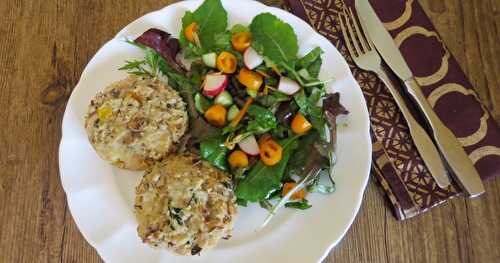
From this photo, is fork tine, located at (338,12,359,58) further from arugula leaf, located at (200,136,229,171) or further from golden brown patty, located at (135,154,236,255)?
golden brown patty, located at (135,154,236,255)

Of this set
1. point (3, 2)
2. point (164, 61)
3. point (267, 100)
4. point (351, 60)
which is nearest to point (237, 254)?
point (267, 100)

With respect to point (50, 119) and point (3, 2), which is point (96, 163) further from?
point (3, 2)

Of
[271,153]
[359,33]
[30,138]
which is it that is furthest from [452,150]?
[30,138]

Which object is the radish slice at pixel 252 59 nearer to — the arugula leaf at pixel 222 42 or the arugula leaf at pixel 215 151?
the arugula leaf at pixel 222 42

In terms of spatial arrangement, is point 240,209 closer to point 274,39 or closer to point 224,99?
point 224,99

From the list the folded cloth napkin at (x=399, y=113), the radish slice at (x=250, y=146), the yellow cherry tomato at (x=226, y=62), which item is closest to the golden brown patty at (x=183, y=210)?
the radish slice at (x=250, y=146)

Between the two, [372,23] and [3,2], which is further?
[3,2]

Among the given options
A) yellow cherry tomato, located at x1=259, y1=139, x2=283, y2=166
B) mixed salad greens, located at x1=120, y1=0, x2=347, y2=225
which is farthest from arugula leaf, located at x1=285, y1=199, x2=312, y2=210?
yellow cherry tomato, located at x1=259, y1=139, x2=283, y2=166
